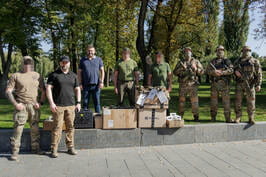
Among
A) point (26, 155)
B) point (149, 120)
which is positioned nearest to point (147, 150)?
point (149, 120)

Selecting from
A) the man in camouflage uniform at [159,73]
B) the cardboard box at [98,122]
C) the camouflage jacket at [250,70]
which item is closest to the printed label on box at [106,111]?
the cardboard box at [98,122]

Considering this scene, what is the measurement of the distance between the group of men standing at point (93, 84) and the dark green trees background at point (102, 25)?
4588 mm

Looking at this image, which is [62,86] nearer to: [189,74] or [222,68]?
[189,74]

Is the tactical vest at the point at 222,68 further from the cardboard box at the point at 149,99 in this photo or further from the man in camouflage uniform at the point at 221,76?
the cardboard box at the point at 149,99

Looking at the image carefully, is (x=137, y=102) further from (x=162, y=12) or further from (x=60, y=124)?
(x=162, y=12)

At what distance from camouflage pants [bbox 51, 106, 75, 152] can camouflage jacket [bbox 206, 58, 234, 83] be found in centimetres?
416

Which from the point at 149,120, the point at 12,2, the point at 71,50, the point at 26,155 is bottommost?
the point at 26,155

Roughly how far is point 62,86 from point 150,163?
2360 millimetres

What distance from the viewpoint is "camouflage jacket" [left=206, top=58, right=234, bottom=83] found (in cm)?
752

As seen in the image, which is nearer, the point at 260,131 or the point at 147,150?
the point at 147,150

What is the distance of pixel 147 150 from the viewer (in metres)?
6.20

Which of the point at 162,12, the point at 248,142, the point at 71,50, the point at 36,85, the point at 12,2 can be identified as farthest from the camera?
the point at 71,50

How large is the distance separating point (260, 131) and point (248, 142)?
0.61 m

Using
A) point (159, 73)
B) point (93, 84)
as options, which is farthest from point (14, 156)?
point (159, 73)
